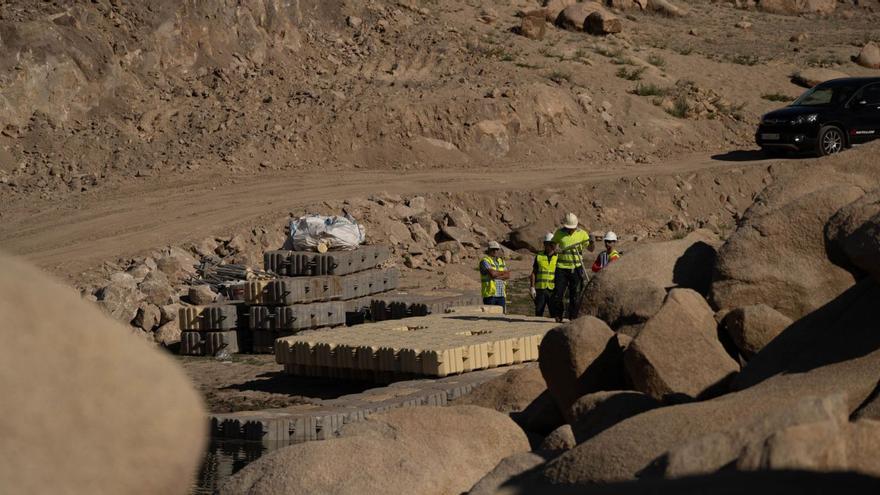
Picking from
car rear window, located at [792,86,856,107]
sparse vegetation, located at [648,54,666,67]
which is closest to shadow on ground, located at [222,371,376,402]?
car rear window, located at [792,86,856,107]

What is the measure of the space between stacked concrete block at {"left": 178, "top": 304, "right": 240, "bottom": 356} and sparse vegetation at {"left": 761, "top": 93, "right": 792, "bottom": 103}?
72.0 feet

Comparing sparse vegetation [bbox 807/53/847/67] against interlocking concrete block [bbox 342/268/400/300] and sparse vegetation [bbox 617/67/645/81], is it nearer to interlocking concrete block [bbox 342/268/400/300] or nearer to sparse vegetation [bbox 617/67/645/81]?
sparse vegetation [bbox 617/67/645/81]

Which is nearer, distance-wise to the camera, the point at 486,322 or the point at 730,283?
the point at 730,283

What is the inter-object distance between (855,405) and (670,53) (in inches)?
1283

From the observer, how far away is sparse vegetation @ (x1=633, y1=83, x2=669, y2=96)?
33719 mm

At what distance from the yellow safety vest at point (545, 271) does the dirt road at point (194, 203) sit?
894 centimetres

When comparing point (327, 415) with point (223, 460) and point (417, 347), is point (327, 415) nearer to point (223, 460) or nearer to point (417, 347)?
point (223, 460)

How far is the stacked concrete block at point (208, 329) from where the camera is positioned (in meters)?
18.3

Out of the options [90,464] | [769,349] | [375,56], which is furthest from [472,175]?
[90,464]

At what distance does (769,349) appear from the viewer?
324 inches

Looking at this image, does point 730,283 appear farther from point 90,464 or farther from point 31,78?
point 31,78

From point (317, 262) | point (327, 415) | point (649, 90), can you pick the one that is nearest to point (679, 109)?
point (649, 90)

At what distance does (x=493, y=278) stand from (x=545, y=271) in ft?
3.58

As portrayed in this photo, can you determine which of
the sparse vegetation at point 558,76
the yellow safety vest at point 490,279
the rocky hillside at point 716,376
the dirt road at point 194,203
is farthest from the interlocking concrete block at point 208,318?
the sparse vegetation at point 558,76
